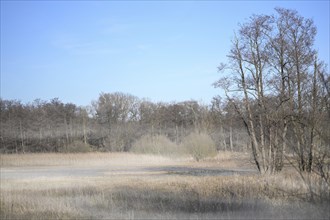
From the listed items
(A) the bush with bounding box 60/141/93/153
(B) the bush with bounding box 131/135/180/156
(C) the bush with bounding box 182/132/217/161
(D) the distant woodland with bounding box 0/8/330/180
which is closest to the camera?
(D) the distant woodland with bounding box 0/8/330/180

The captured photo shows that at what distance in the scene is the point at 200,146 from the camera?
132ft

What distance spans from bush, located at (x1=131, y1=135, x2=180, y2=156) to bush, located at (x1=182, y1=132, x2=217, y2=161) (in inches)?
128

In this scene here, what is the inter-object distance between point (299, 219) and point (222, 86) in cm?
1438

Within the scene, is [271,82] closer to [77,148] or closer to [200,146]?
[200,146]

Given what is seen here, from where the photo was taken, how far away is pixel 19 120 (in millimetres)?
61906

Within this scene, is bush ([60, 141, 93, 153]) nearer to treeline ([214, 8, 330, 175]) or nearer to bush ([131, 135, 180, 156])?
bush ([131, 135, 180, 156])

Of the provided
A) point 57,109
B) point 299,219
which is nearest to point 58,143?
point 57,109

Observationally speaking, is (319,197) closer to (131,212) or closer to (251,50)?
(131,212)

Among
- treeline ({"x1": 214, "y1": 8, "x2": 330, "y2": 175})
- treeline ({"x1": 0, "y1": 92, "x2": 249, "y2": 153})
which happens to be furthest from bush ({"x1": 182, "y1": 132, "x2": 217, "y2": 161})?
treeline ({"x1": 214, "y1": 8, "x2": 330, "y2": 175})

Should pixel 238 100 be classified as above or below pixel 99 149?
above

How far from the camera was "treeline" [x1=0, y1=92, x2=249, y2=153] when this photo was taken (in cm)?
5547

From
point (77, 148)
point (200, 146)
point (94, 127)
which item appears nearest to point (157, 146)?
point (200, 146)

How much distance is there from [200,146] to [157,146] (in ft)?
25.2

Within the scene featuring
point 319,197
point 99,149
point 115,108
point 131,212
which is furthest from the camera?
point 115,108
